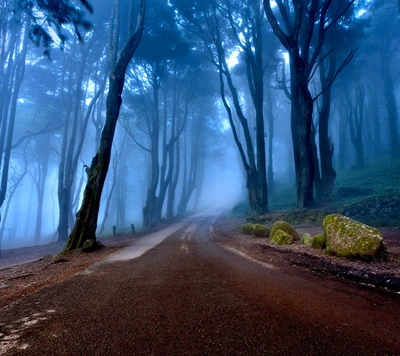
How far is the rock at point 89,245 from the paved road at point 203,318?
398 cm

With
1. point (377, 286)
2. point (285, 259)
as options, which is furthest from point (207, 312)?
point (285, 259)

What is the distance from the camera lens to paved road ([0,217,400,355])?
5.08 feet

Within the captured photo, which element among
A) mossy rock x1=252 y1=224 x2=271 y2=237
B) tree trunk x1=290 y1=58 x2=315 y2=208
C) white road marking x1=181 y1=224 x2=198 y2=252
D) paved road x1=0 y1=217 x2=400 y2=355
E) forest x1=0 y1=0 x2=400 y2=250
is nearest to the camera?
paved road x1=0 y1=217 x2=400 y2=355

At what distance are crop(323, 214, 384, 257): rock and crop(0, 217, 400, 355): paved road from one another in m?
1.20

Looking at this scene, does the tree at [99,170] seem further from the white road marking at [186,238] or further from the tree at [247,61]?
the tree at [247,61]

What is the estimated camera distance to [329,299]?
2.45 metres

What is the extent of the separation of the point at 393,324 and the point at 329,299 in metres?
0.61

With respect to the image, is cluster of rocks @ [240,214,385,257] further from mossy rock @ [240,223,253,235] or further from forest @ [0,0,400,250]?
forest @ [0,0,400,250]

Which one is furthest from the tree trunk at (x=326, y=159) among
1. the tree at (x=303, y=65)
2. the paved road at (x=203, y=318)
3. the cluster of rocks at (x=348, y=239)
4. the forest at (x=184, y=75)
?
the paved road at (x=203, y=318)

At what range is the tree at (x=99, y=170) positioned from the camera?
24.1 feet

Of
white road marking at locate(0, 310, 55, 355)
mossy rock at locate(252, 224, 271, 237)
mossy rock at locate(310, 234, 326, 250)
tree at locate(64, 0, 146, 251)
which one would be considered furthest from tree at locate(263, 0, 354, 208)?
white road marking at locate(0, 310, 55, 355)

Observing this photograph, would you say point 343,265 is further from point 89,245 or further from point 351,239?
point 89,245

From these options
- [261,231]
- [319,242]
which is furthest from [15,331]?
[261,231]

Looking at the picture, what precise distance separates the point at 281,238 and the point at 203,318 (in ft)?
15.3
